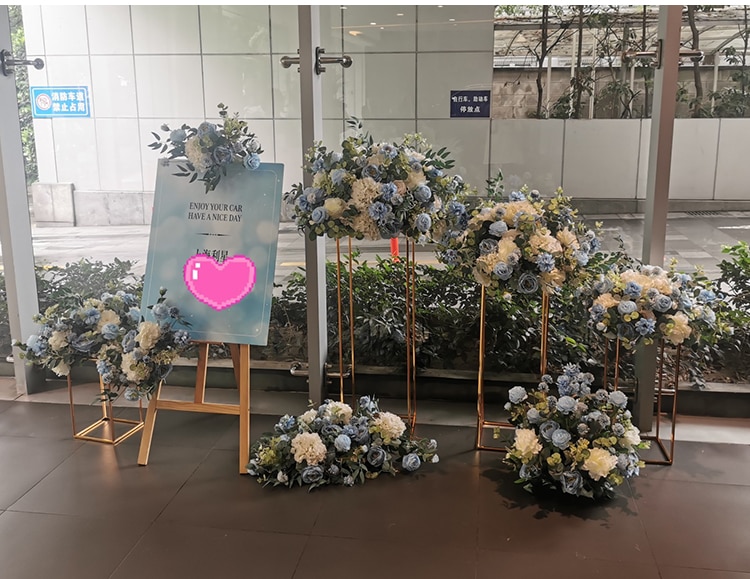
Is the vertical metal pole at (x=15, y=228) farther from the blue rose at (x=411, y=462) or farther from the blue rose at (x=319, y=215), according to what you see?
the blue rose at (x=411, y=462)

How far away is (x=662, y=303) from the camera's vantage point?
283 cm

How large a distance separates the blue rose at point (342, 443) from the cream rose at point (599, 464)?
0.95 m

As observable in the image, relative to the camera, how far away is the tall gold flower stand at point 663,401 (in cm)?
318

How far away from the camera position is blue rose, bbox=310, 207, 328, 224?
2924mm

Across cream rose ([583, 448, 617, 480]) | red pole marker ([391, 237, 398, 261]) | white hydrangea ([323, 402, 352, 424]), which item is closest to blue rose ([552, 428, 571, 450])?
cream rose ([583, 448, 617, 480])

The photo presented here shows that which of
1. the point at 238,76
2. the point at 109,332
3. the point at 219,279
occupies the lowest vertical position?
the point at 109,332

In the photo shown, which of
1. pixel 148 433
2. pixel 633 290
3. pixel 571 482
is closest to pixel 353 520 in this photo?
pixel 571 482

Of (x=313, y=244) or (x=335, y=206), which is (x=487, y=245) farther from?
(x=313, y=244)

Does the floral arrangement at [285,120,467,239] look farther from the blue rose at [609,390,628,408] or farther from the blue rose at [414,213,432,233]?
the blue rose at [609,390,628,408]

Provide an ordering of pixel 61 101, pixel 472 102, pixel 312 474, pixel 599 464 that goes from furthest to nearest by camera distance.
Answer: pixel 61 101, pixel 472 102, pixel 312 474, pixel 599 464

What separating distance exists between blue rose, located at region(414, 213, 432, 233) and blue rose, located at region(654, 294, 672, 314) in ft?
3.08

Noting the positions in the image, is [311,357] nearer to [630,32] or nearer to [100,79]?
[100,79]

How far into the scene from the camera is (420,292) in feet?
12.6

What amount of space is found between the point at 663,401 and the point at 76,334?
9.28 ft
